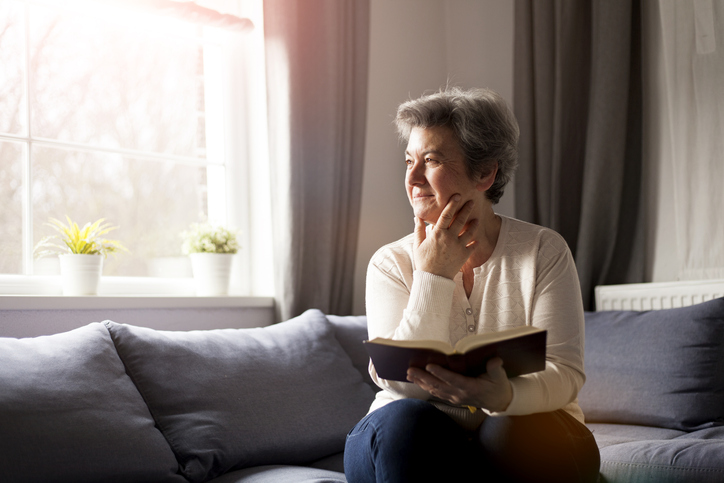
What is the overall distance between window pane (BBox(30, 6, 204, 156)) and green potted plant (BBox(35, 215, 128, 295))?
36cm

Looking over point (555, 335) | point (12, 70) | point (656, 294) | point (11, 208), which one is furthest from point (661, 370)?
point (12, 70)

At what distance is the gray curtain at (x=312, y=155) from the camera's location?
2.52m

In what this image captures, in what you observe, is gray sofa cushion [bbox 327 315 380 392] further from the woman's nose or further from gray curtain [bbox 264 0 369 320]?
→ the woman's nose

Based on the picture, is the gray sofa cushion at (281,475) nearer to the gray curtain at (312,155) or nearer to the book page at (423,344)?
the book page at (423,344)

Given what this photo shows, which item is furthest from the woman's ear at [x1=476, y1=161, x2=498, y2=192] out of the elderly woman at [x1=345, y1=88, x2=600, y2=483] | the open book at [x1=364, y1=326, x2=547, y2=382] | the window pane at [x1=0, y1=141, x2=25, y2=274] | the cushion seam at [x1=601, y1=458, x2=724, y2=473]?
the window pane at [x1=0, y1=141, x2=25, y2=274]

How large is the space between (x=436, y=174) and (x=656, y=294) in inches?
53.6

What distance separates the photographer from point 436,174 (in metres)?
1.60

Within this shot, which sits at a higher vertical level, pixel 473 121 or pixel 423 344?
pixel 473 121

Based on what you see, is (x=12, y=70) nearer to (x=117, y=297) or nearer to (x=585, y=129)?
(x=117, y=297)

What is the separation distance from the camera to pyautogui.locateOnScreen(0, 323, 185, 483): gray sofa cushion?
138cm

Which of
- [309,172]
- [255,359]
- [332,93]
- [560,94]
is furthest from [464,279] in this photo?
[560,94]

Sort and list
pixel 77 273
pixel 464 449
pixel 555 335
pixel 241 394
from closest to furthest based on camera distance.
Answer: pixel 464 449, pixel 555 335, pixel 241 394, pixel 77 273

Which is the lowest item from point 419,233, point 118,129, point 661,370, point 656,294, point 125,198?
point 661,370

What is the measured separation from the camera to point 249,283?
2.75m
